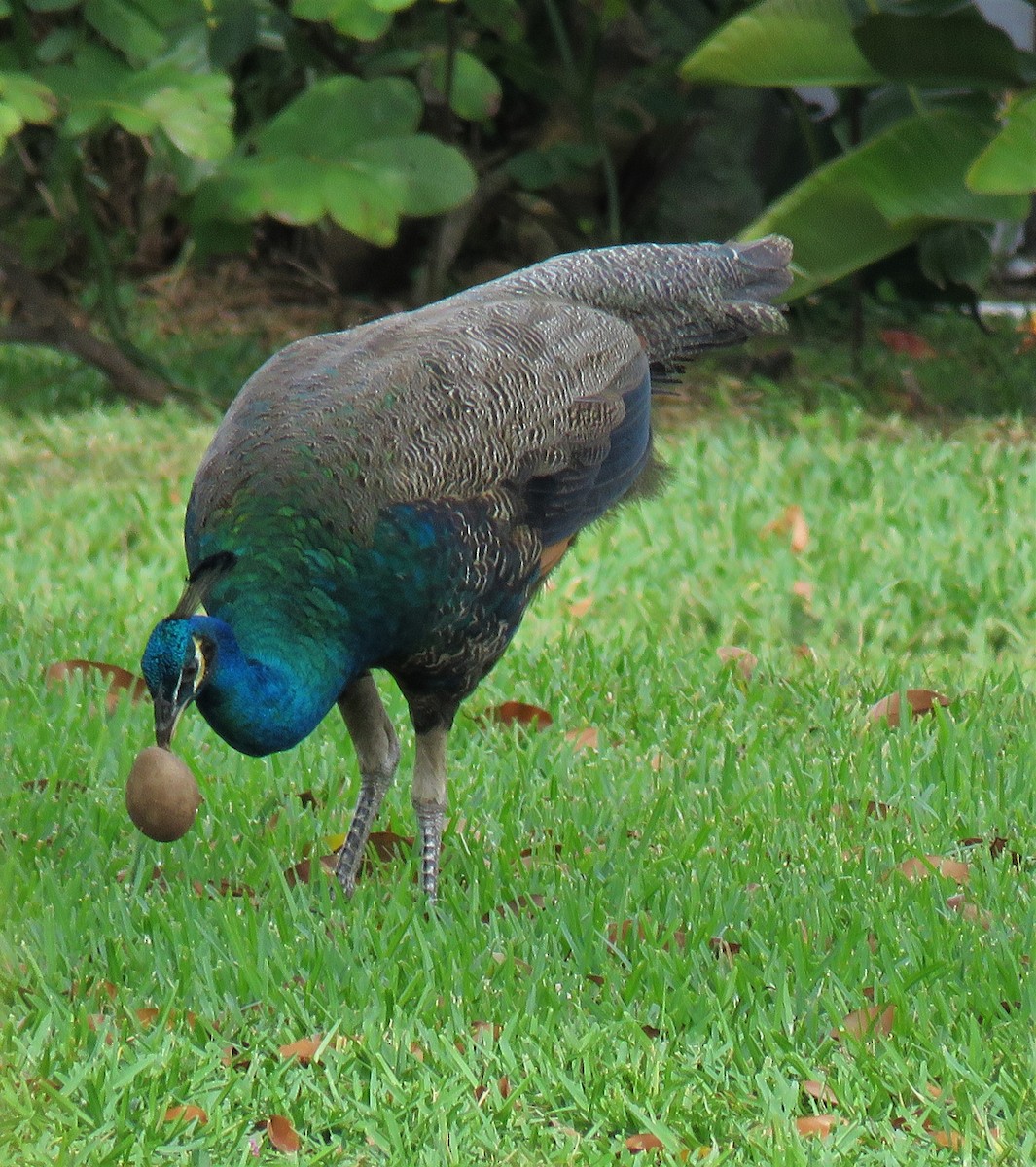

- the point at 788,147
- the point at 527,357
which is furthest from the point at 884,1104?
the point at 788,147

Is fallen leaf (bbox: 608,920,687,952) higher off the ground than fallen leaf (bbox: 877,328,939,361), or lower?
higher

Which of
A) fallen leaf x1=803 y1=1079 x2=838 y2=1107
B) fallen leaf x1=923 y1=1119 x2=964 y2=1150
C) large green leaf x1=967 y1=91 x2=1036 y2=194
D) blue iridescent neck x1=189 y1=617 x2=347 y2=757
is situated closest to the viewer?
fallen leaf x1=923 y1=1119 x2=964 y2=1150

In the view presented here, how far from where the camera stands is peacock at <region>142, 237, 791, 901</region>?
9.73ft

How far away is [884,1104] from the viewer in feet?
8.41

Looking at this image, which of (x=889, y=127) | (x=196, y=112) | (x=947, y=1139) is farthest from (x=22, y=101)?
(x=947, y=1139)

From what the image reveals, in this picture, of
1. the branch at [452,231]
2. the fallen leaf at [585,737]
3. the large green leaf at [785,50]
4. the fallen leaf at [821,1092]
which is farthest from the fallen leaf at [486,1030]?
the branch at [452,231]

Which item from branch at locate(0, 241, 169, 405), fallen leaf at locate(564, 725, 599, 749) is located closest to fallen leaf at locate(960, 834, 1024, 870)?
fallen leaf at locate(564, 725, 599, 749)

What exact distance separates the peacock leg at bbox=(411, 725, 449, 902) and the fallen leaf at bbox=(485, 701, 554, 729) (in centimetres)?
86

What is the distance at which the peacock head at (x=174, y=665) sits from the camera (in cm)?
274

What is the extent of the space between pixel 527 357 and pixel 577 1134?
5.25 feet

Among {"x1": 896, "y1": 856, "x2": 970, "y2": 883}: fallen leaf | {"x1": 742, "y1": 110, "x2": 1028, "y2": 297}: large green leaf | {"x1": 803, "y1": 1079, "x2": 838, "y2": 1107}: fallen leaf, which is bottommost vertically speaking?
{"x1": 742, "y1": 110, "x2": 1028, "y2": 297}: large green leaf

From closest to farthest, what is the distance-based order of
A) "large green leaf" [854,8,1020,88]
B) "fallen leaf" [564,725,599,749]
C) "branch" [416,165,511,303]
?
"fallen leaf" [564,725,599,749], "large green leaf" [854,8,1020,88], "branch" [416,165,511,303]

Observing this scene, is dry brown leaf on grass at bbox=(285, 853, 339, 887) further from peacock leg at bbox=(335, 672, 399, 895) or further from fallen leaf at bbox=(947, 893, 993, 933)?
fallen leaf at bbox=(947, 893, 993, 933)

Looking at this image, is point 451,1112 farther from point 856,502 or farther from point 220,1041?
point 856,502
